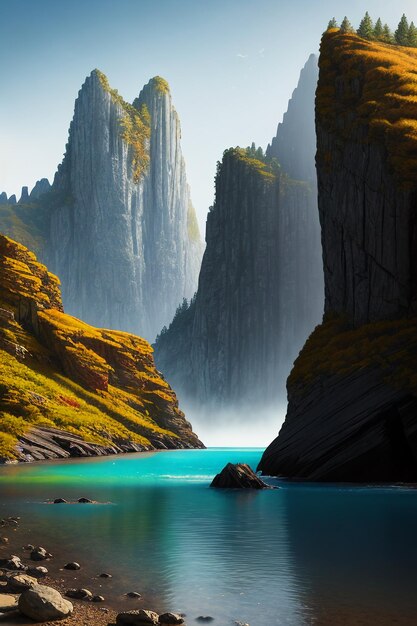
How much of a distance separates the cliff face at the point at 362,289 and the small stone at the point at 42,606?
148ft

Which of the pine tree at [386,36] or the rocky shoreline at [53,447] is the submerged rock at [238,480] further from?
the pine tree at [386,36]

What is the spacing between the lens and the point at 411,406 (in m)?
60.7

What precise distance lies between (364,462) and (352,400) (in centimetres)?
671

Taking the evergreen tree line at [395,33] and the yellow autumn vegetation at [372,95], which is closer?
the yellow autumn vegetation at [372,95]

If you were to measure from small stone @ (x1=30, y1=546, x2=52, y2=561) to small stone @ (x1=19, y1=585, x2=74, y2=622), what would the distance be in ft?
25.6

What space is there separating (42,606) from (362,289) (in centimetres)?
6745

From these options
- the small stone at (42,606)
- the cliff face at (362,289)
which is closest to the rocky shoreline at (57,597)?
the small stone at (42,606)

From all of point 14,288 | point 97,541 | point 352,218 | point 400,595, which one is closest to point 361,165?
point 352,218

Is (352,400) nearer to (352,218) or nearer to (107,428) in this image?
(352,218)

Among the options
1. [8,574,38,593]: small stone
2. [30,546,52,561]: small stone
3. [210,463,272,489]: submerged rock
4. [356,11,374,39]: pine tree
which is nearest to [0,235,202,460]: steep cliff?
[210,463,272,489]: submerged rock

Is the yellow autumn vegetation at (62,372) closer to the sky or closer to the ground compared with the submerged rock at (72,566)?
closer to the sky

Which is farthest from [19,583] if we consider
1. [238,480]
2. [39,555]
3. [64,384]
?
[64,384]

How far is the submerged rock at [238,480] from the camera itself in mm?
58750

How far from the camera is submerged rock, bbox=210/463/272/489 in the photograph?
58.8 meters
